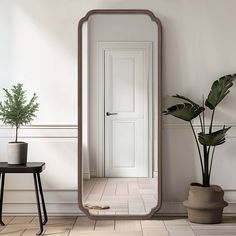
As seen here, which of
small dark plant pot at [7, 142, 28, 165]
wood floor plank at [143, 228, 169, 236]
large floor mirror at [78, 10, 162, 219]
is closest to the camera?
wood floor plank at [143, 228, 169, 236]

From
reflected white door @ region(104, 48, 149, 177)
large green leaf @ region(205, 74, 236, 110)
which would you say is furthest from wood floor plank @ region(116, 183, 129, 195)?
large green leaf @ region(205, 74, 236, 110)

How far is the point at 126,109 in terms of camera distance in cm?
370

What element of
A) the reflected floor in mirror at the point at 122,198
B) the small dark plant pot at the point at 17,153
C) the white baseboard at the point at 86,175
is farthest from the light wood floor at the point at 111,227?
the small dark plant pot at the point at 17,153

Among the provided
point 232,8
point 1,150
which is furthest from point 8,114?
point 232,8

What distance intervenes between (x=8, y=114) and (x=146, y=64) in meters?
1.15

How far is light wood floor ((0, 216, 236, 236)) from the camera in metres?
3.34

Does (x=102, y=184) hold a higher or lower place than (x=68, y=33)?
lower

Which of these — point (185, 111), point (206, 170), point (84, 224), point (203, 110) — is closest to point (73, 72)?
point (185, 111)

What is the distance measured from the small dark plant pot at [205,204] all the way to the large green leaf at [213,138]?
0.34 meters

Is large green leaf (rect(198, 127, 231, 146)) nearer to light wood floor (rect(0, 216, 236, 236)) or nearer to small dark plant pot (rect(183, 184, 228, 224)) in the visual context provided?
small dark plant pot (rect(183, 184, 228, 224))

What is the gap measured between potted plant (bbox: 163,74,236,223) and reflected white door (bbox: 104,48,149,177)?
238 mm

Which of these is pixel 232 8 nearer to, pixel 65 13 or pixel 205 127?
pixel 205 127

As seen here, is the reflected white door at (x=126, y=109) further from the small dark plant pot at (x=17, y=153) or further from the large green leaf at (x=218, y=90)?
the small dark plant pot at (x=17, y=153)

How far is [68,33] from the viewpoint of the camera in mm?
3797
